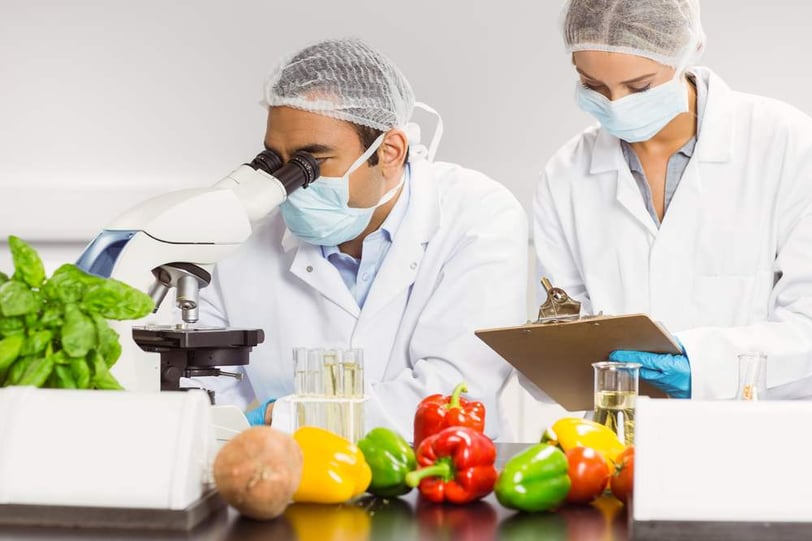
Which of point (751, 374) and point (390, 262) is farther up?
point (390, 262)

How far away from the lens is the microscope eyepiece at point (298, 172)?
2068 millimetres

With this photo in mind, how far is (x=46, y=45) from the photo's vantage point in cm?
354

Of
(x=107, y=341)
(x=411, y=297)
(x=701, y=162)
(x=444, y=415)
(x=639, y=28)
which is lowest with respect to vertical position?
(x=444, y=415)

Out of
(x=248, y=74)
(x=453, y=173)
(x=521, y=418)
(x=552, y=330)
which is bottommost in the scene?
(x=521, y=418)

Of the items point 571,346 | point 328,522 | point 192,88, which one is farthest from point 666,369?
point 192,88

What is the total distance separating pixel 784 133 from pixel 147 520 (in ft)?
6.07

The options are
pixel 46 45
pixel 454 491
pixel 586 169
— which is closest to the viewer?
pixel 454 491

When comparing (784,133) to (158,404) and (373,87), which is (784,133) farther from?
(158,404)

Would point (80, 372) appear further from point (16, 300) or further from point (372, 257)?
point (372, 257)

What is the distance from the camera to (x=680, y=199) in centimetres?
250

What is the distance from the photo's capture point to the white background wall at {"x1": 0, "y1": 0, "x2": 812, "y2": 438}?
3447 mm

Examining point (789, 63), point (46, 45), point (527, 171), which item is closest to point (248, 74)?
point (46, 45)

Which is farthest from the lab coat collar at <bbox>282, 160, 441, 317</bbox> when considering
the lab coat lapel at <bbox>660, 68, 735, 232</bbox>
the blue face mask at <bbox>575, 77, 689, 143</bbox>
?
the lab coat lapel at <bbox>660, 68, 735, 232</bbox>

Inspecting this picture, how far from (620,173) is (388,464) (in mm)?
1386
